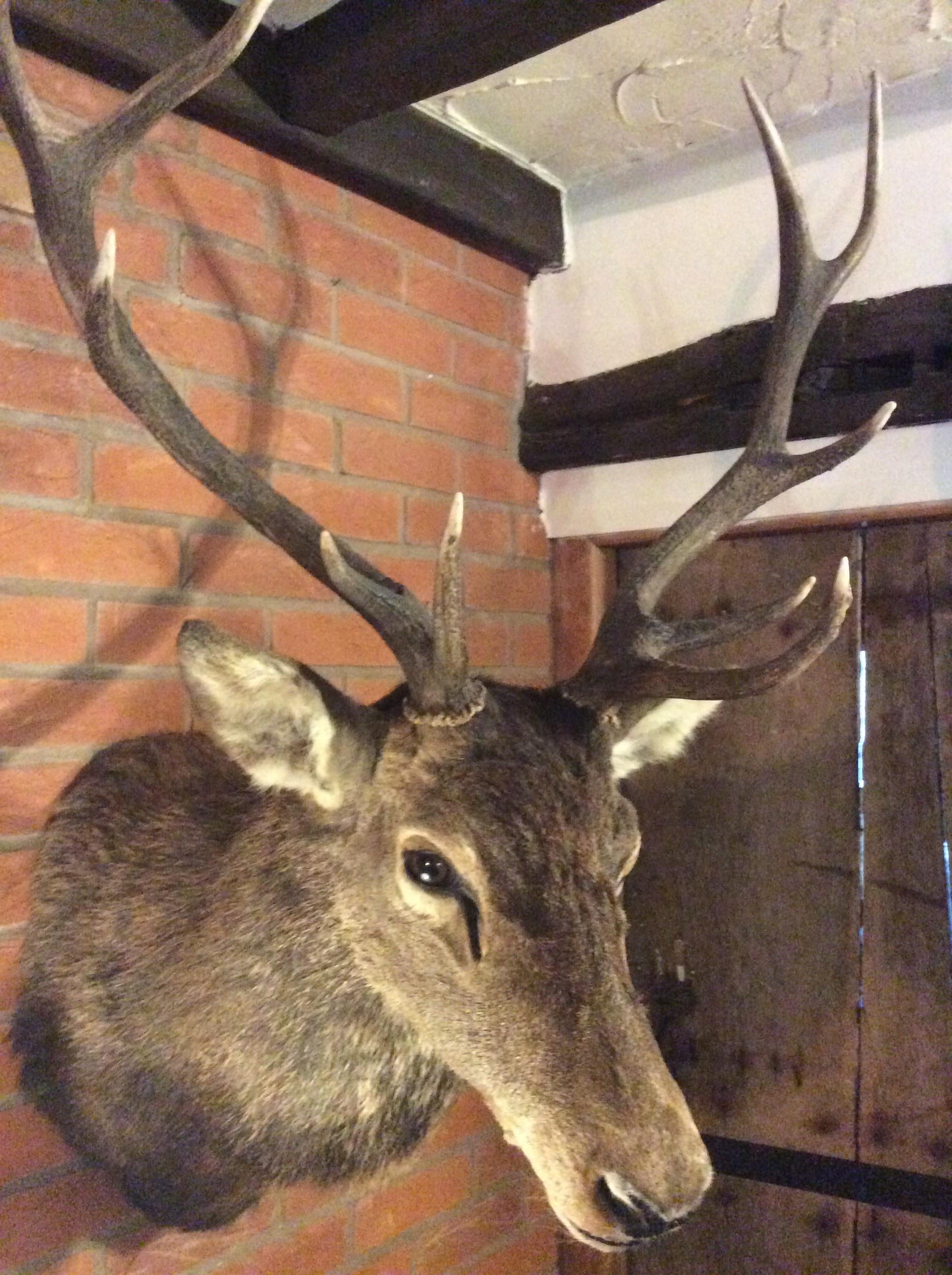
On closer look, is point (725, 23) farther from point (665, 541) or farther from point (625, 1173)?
point (625, 1173)

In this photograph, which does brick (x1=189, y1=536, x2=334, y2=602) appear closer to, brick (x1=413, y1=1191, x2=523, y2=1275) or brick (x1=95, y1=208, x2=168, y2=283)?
brick (x1=95, y1=208, x2=168, y2=283)

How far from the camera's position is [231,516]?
1933 mm

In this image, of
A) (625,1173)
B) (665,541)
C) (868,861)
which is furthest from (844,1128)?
(665,541)

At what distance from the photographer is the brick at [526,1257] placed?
246 centimetres

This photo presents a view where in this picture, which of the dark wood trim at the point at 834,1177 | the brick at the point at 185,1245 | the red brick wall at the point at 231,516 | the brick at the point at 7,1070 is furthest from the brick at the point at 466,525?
the dark wood trim at the point at 834,1177

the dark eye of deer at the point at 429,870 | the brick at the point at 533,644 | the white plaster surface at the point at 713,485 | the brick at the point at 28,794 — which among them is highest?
the white plaster surface at the point at 713,485

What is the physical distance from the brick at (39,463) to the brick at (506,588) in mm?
1050

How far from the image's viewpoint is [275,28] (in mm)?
1889

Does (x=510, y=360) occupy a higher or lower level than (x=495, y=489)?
higher

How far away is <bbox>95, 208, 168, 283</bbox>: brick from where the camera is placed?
175 cm

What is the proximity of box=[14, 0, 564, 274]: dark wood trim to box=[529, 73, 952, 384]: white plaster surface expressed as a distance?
147 mm

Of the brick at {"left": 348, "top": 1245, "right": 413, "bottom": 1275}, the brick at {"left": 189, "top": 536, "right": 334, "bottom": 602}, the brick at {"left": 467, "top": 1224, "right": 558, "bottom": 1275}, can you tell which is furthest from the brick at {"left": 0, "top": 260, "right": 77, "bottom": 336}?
the brick at {"left": 467, "top": 1224, "right": 558, "bottom": 1275}

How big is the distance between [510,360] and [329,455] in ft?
2.54

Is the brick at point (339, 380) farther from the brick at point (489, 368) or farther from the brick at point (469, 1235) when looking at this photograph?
the brick at point (469, 1235)
